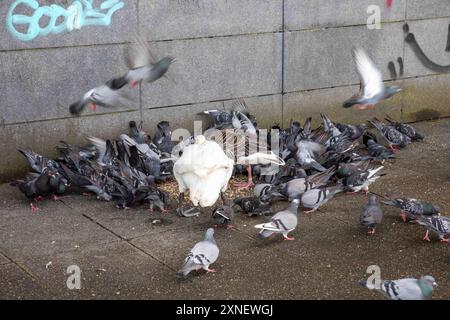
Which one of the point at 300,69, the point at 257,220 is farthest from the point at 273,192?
the point at 300,69

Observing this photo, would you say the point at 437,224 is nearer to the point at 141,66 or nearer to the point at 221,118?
the point at 221,118

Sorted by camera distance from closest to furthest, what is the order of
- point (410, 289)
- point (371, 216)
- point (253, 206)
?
point (410, 289)
point (371, 216)
point (253, 206)

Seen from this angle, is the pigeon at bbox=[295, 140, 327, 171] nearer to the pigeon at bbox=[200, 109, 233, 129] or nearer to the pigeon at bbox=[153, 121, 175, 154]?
the pigeon at bbox=[200, 109, 233, 129]

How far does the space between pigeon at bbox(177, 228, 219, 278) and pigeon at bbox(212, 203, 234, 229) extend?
823 mm

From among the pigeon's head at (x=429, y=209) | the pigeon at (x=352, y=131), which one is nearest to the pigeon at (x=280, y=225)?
the pigeon's head at (x=429, y=209)


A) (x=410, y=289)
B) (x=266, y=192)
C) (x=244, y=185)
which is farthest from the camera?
(x=244, y=185)

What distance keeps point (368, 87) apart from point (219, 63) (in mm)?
1859

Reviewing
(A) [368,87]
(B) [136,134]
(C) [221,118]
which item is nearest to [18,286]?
(B) [136,134]

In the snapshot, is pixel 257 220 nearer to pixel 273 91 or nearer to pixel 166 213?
pixel 166 213

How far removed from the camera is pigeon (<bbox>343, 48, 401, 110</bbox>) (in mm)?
9484

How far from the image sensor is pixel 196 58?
30.4 ft

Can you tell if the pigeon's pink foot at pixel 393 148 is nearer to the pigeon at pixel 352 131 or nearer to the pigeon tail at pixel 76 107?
the pigeon at pixel 352 131

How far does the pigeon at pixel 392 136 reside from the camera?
9547mm

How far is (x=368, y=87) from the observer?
373 inches
